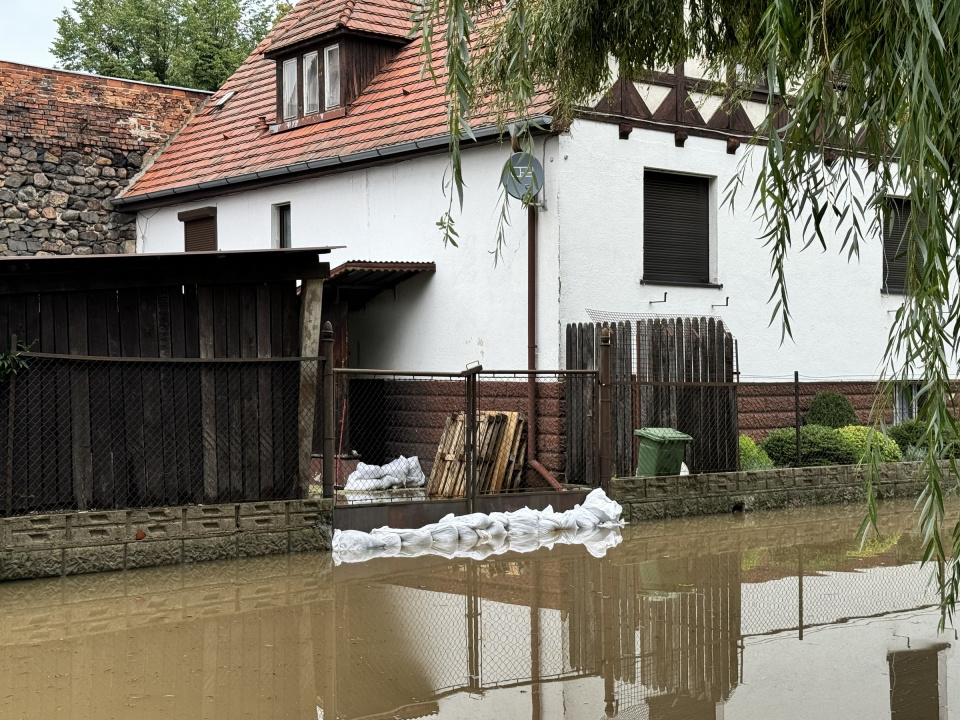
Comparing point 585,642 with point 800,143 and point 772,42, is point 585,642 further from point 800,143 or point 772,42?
point 772,42

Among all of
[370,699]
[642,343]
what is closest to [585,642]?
[370,699]

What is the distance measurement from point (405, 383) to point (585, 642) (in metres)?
9.34

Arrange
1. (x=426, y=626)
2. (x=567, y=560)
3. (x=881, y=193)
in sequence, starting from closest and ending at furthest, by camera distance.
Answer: (x=881, y=193), (x=426, y=626), (x=567, y=560)

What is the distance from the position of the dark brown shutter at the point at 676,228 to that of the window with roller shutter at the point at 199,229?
8.01m

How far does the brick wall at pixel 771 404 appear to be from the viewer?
16.8m

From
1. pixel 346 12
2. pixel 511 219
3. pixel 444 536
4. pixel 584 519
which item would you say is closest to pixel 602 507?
pixel 584 519

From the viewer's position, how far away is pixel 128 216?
22.6m

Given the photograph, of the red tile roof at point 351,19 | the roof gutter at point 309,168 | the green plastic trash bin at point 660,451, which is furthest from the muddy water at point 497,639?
the red tile roof at point 351,19

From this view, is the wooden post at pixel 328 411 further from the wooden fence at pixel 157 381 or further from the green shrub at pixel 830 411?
the green shrub at pixel 830 411

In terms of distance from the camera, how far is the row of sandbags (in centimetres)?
1179

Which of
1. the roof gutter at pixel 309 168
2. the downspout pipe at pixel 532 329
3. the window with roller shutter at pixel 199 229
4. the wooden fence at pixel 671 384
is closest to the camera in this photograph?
the wooden fence at pixel 671 384

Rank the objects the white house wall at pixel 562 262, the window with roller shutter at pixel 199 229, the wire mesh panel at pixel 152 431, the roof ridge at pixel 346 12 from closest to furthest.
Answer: the wire mesh panel at pixel 152 431 → the white house wall at pixel 562 262 → the roof ridge at pixel 346 12 → the window with roller shutter at pixel 199 229

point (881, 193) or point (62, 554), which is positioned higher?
point (881, 193)

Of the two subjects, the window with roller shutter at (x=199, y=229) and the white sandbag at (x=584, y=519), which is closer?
the white sandbag at (x=584, y=519)
